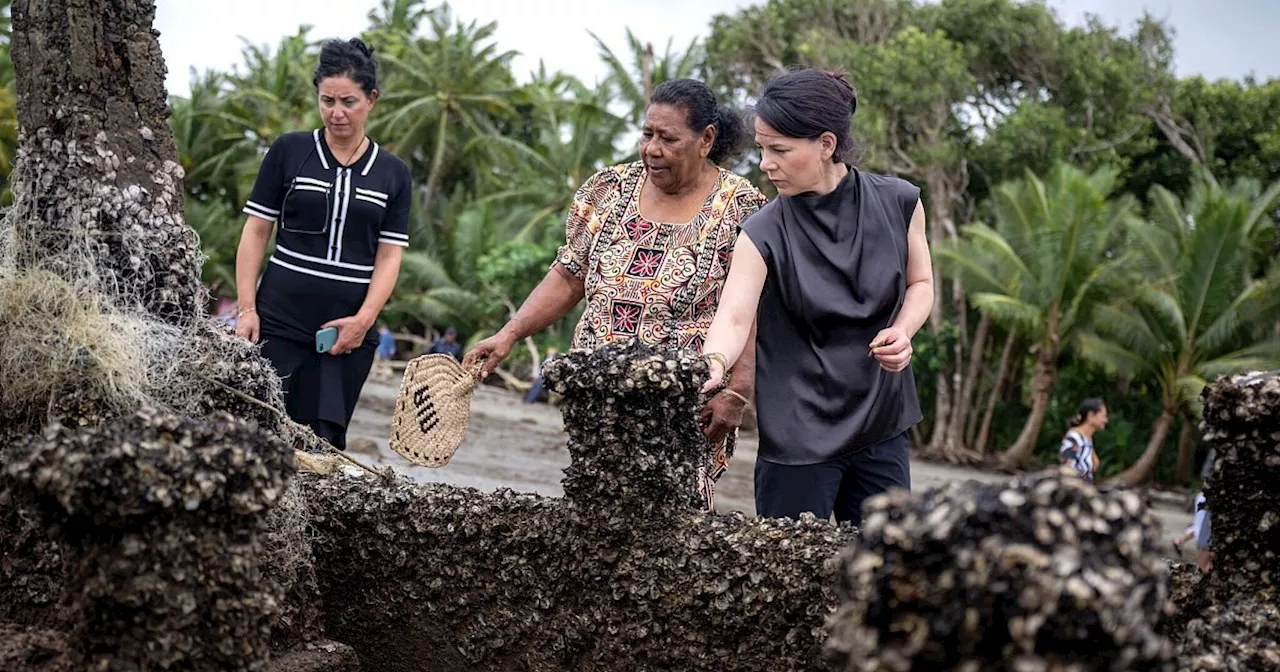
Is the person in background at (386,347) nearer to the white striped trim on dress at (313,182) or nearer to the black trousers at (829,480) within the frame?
the white striped trim on dress at (313,182)

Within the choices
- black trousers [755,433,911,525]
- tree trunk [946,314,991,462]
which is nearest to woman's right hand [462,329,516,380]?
black trousers [755,433,911,525]

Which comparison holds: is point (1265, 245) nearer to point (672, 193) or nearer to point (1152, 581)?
point (672, 193)

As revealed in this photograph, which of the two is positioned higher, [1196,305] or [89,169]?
[89,169]

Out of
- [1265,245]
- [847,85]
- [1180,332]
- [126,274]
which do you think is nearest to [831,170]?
[847,85]

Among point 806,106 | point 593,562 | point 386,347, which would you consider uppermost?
point 806,106

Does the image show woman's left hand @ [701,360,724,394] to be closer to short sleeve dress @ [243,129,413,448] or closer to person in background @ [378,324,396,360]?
short sleeve dress @ [243,129,413,448]

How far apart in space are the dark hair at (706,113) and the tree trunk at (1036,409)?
20.4 metres

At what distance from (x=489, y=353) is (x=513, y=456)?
12.2 m

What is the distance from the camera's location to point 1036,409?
24719 millimetres

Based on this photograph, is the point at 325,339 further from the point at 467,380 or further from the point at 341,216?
the point at 467,380

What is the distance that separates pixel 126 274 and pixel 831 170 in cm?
195

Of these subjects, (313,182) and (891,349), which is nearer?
(891,349)

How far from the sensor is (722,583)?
3.34m

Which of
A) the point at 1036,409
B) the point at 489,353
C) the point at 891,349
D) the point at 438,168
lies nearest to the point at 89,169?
the point at 489,353
